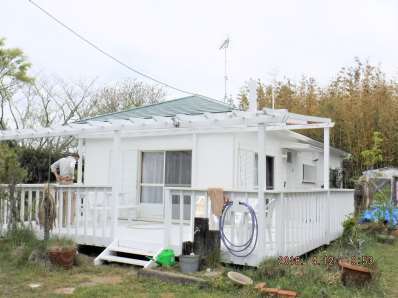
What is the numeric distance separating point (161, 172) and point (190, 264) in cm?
455

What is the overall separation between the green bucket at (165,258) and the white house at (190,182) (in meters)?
0.29

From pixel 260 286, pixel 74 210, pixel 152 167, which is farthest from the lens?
pixel 152 167

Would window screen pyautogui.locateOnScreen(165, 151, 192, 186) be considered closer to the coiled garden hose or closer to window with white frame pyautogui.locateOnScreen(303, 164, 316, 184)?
the coiled garden hose

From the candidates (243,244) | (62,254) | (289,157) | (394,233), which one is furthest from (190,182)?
(394,233)

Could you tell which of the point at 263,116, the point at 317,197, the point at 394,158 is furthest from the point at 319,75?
the point at 263,116

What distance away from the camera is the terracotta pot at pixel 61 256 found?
260 inches

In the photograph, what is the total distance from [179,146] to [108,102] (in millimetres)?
13876

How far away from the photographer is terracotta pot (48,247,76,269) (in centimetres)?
660

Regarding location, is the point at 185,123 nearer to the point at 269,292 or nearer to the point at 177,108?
the point at 269,292

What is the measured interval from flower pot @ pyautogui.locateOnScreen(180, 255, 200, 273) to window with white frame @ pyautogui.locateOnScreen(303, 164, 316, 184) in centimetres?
886

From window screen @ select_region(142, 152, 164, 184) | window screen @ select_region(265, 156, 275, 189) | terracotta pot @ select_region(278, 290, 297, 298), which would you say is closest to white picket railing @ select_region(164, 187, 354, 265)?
terracotta pot @ select_region(278, 290, 297, 298)

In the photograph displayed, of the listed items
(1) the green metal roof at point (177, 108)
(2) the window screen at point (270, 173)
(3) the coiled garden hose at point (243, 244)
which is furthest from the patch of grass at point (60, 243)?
(2) the window screen at point (270, 173)

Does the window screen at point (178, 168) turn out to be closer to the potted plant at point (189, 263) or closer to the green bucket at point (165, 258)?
the green bucket at point (165, 258)

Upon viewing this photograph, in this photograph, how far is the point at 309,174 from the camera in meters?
14.9
